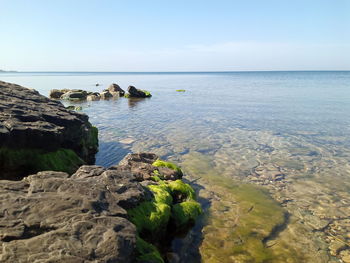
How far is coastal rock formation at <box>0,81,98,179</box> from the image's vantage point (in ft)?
30.7

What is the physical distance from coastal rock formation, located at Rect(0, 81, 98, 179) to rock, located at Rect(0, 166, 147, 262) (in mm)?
3442

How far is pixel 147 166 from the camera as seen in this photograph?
12070 mm

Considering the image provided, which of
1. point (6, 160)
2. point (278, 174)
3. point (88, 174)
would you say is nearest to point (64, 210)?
point (88, 174)

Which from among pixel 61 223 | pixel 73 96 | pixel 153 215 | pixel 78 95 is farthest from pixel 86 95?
pixel 61 223

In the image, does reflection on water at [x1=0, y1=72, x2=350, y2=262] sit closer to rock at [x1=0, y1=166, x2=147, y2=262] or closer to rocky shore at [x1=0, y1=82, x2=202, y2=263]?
rocky shore at [x1=0, y1=82, x2=202, y2=263]

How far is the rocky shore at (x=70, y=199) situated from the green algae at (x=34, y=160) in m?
0.03

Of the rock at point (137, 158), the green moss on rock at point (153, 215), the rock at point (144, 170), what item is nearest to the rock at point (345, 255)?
the green moss on rock at point (153, 215)

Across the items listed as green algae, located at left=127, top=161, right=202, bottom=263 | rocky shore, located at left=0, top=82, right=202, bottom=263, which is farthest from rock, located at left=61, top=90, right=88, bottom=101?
green algae, located at left=127, top=161, right=202, bottom=263

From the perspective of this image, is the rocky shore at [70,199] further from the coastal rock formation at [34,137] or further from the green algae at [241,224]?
the green algae at [241,224]

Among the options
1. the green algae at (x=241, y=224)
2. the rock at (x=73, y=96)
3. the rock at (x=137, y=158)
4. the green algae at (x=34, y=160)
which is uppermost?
the green algae at (x=34, y=160)

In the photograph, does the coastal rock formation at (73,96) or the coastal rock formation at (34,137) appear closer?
the coastal rock formation at (34,137)

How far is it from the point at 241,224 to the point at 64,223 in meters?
6.51

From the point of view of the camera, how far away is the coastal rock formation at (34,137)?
30.7 ft

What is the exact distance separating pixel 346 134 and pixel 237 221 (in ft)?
55.8
